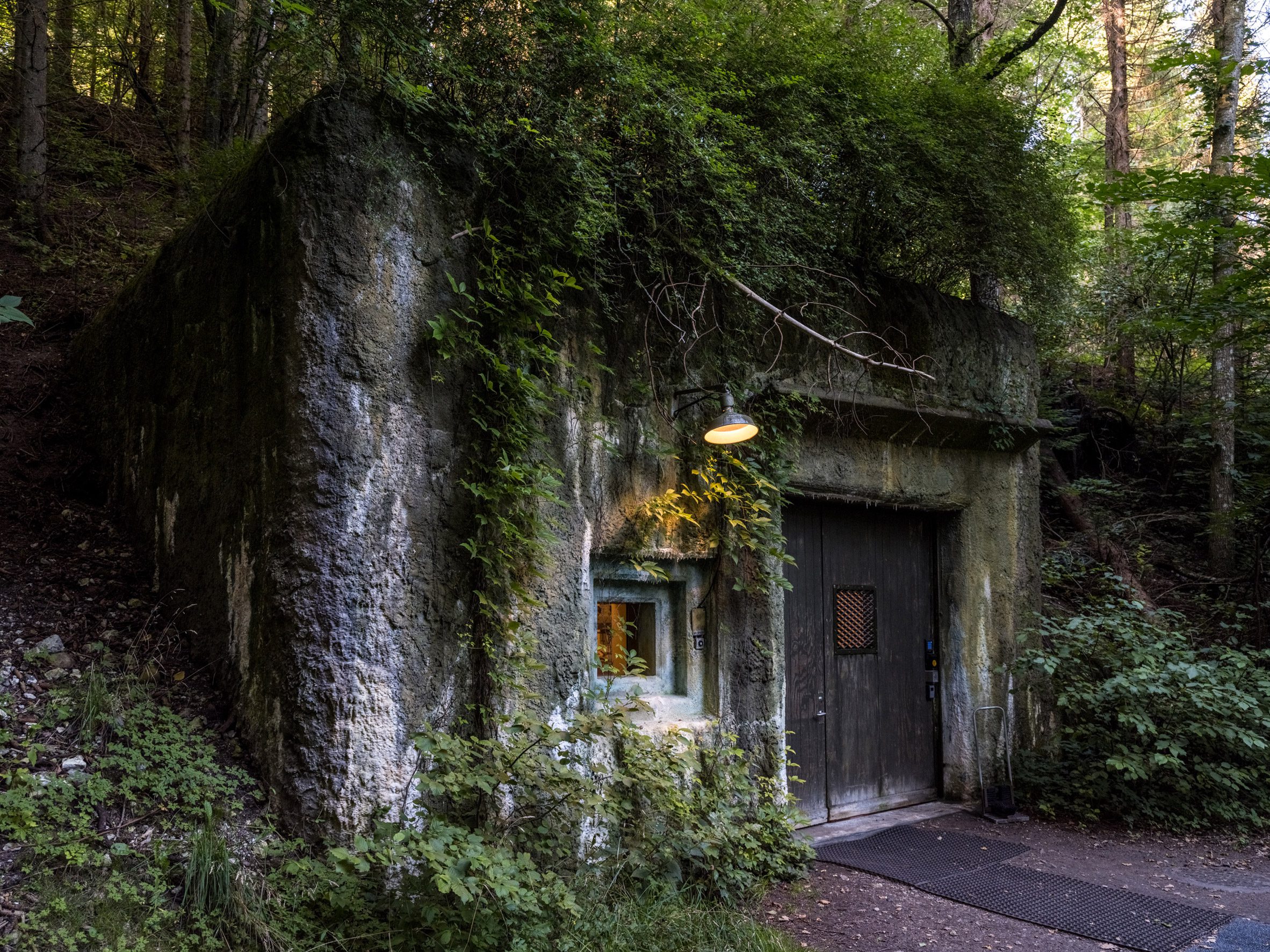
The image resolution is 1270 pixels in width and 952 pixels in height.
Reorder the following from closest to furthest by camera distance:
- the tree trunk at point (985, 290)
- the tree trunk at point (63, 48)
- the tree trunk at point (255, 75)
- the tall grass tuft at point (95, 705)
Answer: the tall grass tuft at point (95, 705) → the tree trunk at point (255, 75) → the tree trunk at point (985, 290) → the tree trunk at point (63, 48)

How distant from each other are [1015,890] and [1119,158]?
31.2ft

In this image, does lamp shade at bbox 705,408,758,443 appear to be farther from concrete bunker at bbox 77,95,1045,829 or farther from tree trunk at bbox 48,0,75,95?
tree trunk at bbox 48,0,75,95

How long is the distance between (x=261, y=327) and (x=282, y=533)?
→ 92 cm

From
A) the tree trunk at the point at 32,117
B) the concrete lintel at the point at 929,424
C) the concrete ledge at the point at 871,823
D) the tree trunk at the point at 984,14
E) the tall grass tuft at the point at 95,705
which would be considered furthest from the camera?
the tree trunk at the point at 984,14

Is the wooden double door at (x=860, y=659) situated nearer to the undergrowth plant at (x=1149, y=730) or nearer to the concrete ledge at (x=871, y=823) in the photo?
the concrete ledge at (x=871, y=823)

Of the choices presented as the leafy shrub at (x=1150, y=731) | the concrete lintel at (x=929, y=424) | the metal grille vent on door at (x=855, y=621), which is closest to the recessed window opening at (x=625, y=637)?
the concrete lintel at (x=929, y=424)

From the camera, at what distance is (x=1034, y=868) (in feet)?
15.9

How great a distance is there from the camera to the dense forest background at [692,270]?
310cm

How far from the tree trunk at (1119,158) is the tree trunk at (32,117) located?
9.95m

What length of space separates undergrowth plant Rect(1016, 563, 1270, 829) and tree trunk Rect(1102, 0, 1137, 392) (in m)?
4.31

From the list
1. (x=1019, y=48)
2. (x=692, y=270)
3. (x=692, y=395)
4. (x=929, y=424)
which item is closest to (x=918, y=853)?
(x=929, y=424)

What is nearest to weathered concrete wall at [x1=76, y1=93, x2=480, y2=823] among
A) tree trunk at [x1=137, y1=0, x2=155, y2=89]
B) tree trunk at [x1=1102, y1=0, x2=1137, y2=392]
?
tree trunk at [x1=137, y1=0, x2=155, y2=89]

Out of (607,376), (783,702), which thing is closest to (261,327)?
(607,376)

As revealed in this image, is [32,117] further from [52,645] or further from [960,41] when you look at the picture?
[960,41]
